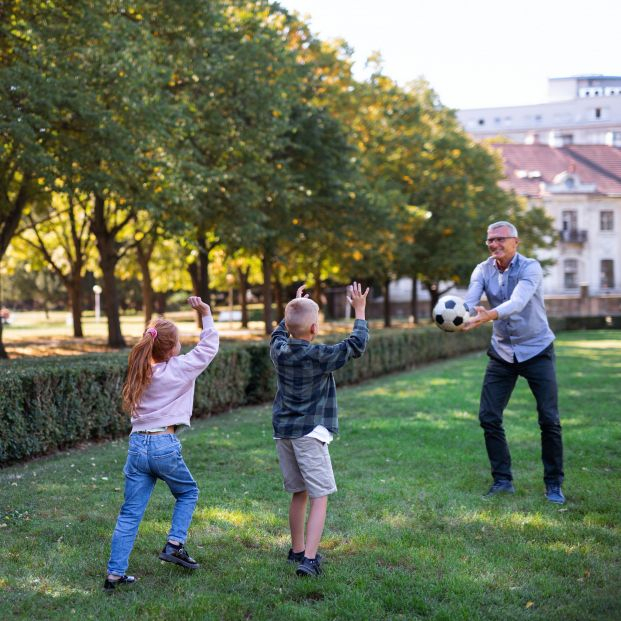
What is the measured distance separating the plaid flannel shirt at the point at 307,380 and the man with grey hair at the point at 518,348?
2.07 meters

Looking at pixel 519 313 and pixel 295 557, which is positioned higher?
pixel 519 313

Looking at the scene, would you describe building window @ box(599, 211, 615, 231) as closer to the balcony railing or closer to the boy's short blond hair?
the balcony railing

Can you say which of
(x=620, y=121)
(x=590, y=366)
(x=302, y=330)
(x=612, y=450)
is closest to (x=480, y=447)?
(x=612, y=450)

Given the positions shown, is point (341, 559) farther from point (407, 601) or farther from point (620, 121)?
point (620, 121)

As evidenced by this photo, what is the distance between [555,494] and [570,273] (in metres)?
62.5

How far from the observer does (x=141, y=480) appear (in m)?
4.57

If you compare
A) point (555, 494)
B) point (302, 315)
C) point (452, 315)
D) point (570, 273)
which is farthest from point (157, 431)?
point (570, 273)

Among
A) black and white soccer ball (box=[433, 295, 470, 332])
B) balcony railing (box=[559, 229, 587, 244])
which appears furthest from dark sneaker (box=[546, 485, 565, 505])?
balcony railing (box=[559, 229, 587, 244])

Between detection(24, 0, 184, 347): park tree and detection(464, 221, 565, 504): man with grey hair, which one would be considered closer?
detection(464, 221, 565, 504): man with grey hair

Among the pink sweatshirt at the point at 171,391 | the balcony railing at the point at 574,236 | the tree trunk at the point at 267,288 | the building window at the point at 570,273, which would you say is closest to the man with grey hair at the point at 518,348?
the pink sweatshirt at the point at 171,391

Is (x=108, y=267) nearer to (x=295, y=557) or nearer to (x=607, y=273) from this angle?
(x=295, y=557)

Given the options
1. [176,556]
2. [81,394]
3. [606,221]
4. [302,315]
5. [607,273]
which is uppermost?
[606,221]

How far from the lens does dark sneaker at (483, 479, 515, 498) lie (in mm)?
6684

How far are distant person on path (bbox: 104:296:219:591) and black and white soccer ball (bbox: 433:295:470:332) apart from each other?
213cm
